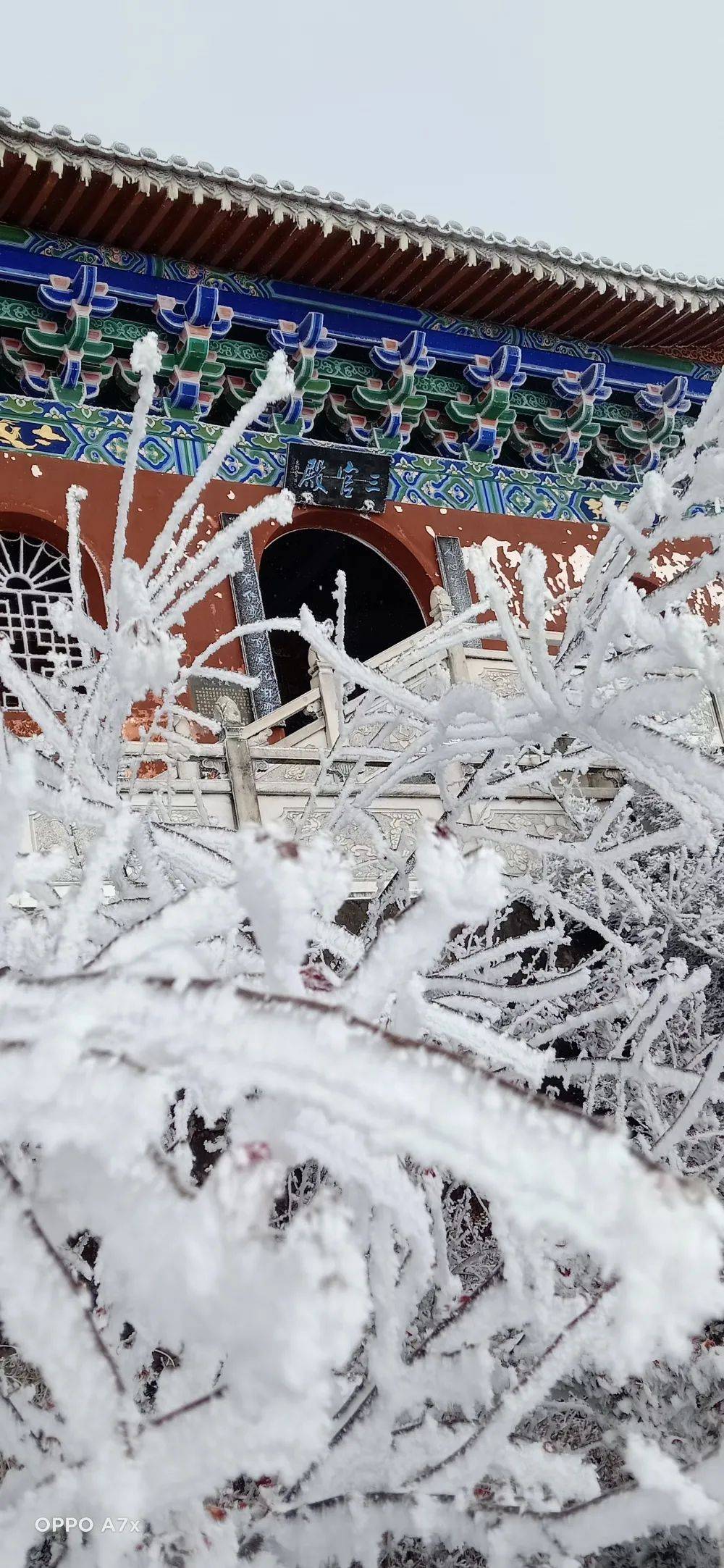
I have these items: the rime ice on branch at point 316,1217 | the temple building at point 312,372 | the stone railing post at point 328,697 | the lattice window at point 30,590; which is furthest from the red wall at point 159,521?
the rime ice on branch at point 316,1217

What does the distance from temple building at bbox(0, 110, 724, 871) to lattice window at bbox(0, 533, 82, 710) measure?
2cm

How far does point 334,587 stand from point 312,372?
117 inches

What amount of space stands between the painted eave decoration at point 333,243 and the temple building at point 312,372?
16mm

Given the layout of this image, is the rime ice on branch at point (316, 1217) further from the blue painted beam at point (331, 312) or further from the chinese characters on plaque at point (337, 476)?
the chinese characters on plaque at point (337, 476)

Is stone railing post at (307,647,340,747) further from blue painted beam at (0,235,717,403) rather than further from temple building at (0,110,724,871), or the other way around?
blue painted beam at (0,235,717,403)

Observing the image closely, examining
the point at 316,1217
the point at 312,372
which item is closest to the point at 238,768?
the point at 312,372

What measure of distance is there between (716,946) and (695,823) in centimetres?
335

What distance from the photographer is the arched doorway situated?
9.64 metres

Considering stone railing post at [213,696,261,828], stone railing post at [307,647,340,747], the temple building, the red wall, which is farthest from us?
the red wall

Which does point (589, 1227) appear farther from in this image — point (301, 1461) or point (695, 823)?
point (695, 823)

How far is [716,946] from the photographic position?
4770mm

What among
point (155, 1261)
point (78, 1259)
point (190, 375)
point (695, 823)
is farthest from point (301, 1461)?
point (190, 375)

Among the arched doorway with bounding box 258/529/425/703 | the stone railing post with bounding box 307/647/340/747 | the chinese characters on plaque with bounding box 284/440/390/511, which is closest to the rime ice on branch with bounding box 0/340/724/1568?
the stone railing post with bounding box 307/647/340/747

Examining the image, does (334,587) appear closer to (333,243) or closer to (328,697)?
(333,243)
